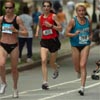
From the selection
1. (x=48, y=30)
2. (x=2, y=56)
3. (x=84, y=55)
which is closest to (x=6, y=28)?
(x=2, y=56)

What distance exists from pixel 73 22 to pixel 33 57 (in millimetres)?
8354

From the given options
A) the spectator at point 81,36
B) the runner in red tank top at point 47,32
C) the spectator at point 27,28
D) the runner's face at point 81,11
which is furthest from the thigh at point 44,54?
the spectator at point 27,28

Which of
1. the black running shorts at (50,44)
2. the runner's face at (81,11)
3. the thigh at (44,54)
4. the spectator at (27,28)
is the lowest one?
the spectator at (27,28)

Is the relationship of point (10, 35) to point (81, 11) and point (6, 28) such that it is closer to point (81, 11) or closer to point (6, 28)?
point (6, 28)

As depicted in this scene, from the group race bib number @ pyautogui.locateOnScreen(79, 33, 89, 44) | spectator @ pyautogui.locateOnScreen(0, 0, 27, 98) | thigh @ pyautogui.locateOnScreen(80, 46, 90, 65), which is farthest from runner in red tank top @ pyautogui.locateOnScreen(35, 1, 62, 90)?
spectator @ pyautogui.locateOnScreen(0, 0, 27, 98)

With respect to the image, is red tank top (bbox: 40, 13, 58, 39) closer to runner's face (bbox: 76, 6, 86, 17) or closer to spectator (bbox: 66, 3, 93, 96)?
spectator (bbox: 66, 3, 93, 96)

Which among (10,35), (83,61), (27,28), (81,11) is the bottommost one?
(27,28)

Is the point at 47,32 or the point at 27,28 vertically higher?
the point at 47,32

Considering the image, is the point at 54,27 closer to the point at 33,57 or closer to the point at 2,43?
the point at 2,43

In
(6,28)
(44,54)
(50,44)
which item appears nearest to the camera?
(6,28)

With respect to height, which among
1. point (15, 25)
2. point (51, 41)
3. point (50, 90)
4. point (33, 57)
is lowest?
point (33, 57)

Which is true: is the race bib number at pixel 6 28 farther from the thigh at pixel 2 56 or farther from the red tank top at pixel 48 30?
the red tank top at pixel 48 30

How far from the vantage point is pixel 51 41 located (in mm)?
13094

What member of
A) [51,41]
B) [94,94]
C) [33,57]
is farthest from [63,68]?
[94,94]
